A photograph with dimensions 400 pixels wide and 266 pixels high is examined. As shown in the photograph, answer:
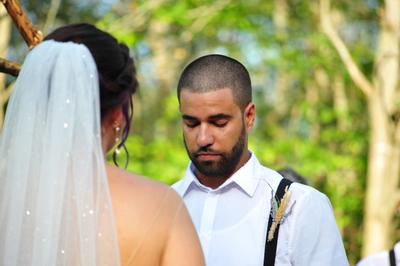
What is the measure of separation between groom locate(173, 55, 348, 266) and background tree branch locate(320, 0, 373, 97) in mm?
8016

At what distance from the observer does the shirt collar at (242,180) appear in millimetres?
3910

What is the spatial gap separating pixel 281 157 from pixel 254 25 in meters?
2.37

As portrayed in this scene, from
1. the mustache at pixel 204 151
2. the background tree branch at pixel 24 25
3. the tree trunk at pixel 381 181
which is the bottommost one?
the tree trunk at pixel 381 181

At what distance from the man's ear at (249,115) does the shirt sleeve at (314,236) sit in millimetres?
544

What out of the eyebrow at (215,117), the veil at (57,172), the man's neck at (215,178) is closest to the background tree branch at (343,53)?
the man's neck at (215,178)

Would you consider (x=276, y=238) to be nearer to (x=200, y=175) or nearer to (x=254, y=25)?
(x=200, y=175)

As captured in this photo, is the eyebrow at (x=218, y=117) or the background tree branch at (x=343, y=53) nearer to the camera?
the eyebrow at (x=218, y=117)

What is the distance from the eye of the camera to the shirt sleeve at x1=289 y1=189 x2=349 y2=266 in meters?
3.59

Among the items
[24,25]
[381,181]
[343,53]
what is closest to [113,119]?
[24,25]

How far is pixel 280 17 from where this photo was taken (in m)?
21.0

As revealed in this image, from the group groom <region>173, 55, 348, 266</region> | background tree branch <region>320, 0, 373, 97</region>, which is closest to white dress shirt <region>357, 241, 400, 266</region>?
groom <region>173, 55, 348, 266</region>

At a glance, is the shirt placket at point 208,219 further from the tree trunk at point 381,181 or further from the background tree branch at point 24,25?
the tree trunk at point 381,181

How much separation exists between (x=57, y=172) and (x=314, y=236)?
4.92 feet

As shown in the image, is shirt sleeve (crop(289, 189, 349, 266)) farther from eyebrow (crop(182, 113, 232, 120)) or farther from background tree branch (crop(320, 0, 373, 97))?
background tree branch (crop(320, 0, 373, 97))
